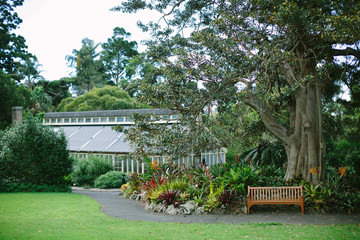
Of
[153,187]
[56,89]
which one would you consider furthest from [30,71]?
[153,187]

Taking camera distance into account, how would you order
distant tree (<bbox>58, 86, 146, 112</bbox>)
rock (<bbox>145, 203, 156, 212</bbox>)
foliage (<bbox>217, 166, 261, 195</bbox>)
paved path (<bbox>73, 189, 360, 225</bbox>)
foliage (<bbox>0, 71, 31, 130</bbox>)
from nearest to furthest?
paved path (<bbox>73, 189, 360, 225</bbox>)
foliage (<bbox>217, 166, 261, 195</bbox>)
rock (<bbox>145, 203, 156, 212</bbox>)
foliage (<bbox>0, 71, 31, 130</bbox>)
distant tree (<bbox>58, 86, 146, 112</bbox>)

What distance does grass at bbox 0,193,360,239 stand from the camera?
7234mm

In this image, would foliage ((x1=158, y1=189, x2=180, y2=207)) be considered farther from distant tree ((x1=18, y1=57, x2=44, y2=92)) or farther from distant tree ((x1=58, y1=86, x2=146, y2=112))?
distant tree ((x1=18, y1=57, x2=44, y2=92))

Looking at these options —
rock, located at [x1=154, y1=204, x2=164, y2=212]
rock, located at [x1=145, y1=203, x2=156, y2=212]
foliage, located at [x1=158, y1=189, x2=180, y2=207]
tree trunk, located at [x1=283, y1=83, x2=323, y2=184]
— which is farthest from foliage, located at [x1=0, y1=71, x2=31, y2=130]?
tree trunk, located at [x1=283, y1=83, x2=323, y2=184]

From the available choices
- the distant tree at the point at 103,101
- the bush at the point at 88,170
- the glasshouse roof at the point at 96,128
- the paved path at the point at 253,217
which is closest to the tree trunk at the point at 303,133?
the paved path at the point at 253,217

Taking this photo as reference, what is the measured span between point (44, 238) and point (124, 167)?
13.4 meters

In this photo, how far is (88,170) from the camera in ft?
63.9

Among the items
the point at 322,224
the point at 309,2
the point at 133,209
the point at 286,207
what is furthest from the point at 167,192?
the point at 309,2

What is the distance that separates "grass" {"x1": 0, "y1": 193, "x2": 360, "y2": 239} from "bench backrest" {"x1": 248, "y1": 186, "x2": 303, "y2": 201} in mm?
1713

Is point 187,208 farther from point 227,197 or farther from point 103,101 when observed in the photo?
point 103,101

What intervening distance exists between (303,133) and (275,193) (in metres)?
2.54

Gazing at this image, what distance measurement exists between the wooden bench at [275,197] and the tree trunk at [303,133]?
4.38 ft

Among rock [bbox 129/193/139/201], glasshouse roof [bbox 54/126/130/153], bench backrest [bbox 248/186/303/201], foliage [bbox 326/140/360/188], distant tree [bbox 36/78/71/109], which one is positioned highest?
distant tree [bbox 36/78/71/109]

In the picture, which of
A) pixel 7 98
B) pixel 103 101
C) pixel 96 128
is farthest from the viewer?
pixel 103 101
